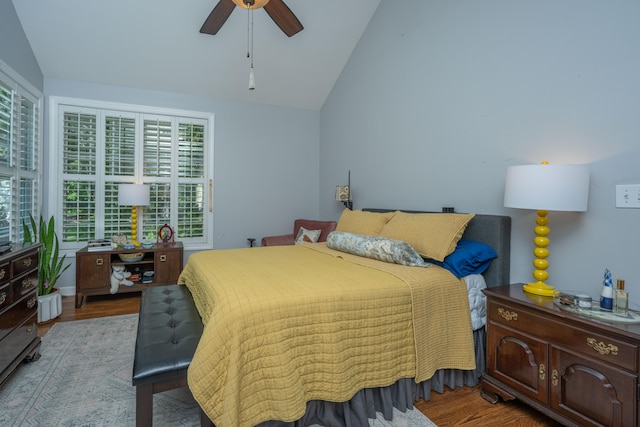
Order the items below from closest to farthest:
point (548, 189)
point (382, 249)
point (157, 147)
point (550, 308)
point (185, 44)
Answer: point (550, 308) → point (548, 189) → point (382, 249) → point (185, 44) → point (157, 147)

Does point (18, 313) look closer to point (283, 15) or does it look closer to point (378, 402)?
point (378, 402)

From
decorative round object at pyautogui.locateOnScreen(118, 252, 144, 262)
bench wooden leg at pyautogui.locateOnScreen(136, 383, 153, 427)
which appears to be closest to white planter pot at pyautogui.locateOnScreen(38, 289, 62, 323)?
decorative round object at pyautogui.locateOnScreen(118, 252, 144, 262)

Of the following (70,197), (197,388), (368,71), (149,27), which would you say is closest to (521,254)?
(197,388)

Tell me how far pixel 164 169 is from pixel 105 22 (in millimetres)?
1668

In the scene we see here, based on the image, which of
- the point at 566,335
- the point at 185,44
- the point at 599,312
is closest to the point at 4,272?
the point at 185,44

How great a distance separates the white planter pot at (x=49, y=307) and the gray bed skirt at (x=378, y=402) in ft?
9.12

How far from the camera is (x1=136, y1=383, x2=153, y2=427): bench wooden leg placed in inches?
51.4

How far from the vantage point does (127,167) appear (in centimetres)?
404

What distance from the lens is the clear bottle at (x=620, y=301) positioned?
1.48 m

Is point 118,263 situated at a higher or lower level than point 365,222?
lower

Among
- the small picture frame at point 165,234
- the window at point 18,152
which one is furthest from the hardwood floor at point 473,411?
the window at point 18,152

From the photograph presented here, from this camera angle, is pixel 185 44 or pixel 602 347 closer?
pixel 602 347

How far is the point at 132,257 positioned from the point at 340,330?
10.3 ft

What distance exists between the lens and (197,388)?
1.26 meters
